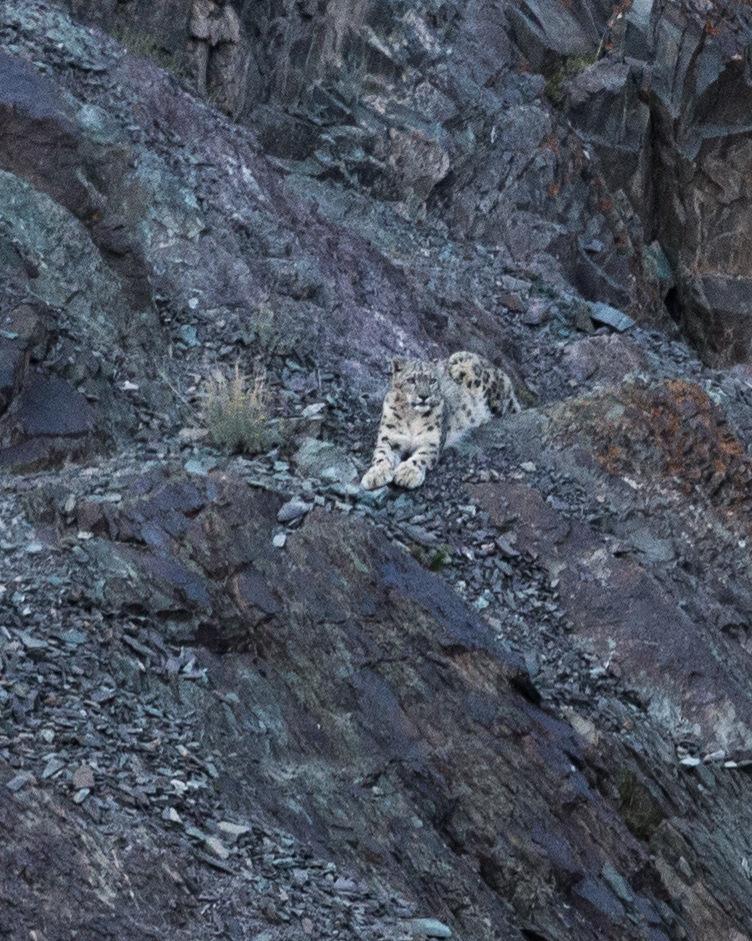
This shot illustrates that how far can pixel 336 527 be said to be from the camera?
12.0 m

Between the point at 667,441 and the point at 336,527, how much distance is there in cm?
407

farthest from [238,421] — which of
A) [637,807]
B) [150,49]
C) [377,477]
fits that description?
[150,49]

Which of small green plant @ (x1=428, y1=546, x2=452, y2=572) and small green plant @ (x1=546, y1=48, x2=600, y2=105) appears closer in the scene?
small green plant @ (x1=428, y1=546, x2=452, y2=572)

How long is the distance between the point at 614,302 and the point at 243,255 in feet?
21.9

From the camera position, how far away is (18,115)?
16250mm

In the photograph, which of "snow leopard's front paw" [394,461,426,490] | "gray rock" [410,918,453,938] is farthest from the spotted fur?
"gray rock" [410,918,453,938]

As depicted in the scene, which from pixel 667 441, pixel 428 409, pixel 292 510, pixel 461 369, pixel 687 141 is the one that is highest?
pixel 292 510

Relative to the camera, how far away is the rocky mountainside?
32.3 ft

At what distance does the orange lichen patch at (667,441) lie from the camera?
14.8 meters

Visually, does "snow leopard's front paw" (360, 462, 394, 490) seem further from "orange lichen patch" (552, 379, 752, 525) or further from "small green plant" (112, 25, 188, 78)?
"small green plant" (112, 25, 188, 78)

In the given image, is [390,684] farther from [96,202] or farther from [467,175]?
[467,175]

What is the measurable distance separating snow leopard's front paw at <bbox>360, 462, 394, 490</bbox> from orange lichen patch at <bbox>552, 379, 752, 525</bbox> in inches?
77.5

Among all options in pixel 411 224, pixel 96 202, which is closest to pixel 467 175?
pixel 411 224

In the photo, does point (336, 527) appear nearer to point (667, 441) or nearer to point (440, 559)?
point (440, 559)
